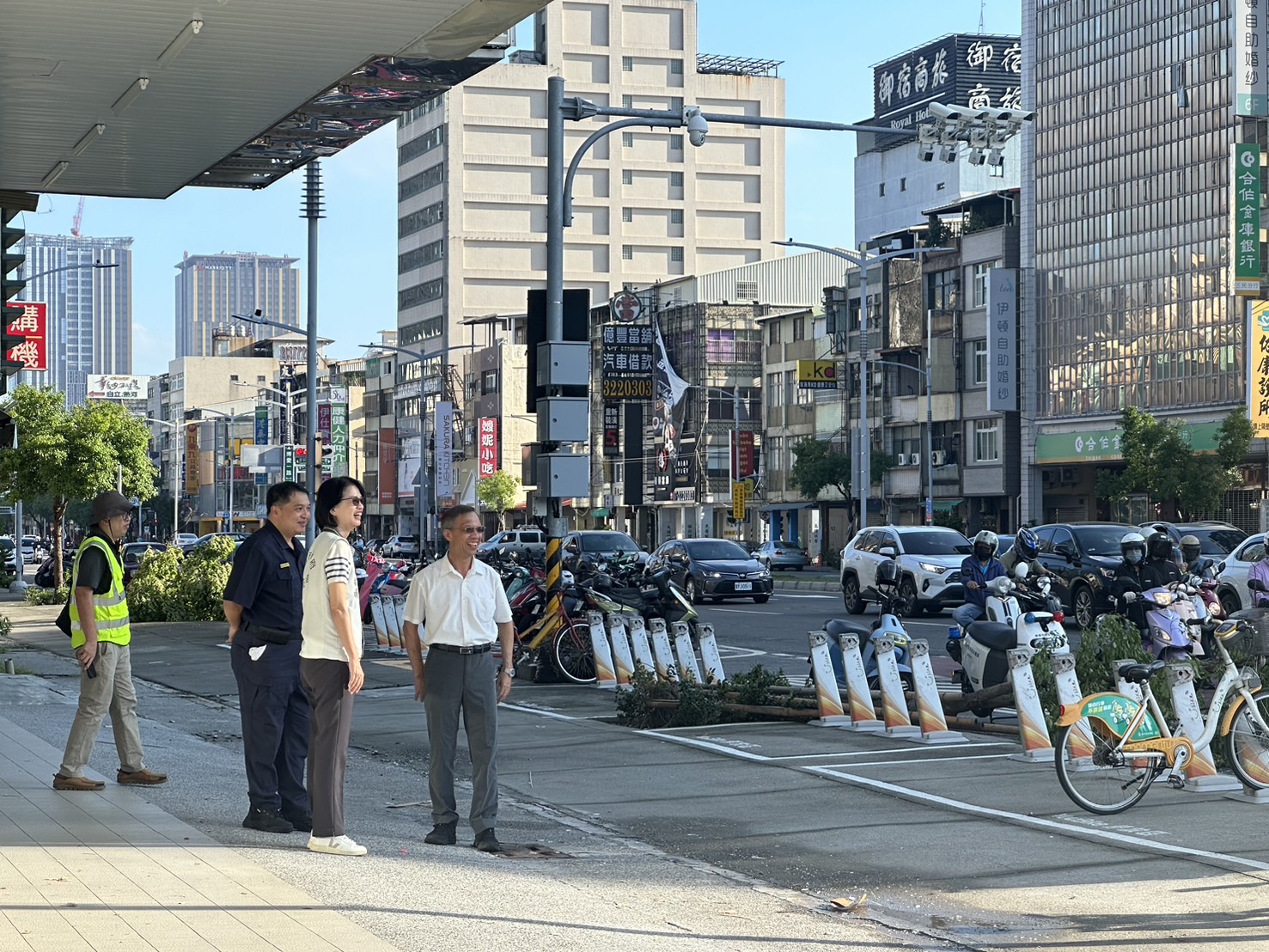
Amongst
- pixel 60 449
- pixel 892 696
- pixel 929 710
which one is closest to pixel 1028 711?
pixel 929 710

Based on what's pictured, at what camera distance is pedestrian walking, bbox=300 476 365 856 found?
8.70 metres

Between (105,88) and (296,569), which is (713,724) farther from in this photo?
(105,88)

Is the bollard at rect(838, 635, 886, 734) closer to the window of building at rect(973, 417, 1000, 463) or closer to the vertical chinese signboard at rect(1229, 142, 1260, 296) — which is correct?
the vertical chinese signboard at rect(1229, 142, 1260, 296)

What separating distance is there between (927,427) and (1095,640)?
63880 mm

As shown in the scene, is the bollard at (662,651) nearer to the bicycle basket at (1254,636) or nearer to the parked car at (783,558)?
the bicycle basket at (1254,636)

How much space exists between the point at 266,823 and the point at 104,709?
1.87m

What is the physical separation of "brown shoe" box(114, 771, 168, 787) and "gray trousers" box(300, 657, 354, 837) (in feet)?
8.68

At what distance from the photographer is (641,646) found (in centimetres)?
1898

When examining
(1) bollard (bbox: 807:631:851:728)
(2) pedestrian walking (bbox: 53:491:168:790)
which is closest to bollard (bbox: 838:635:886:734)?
(1) bollard (bbox: 807:631:851:728)

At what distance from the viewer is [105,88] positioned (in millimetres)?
10070

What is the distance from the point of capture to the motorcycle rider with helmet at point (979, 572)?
16.5 meters

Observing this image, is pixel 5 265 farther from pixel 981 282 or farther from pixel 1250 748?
pixel 981 282

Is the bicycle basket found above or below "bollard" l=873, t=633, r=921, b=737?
above

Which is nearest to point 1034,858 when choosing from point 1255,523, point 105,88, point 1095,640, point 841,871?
point 841,871
